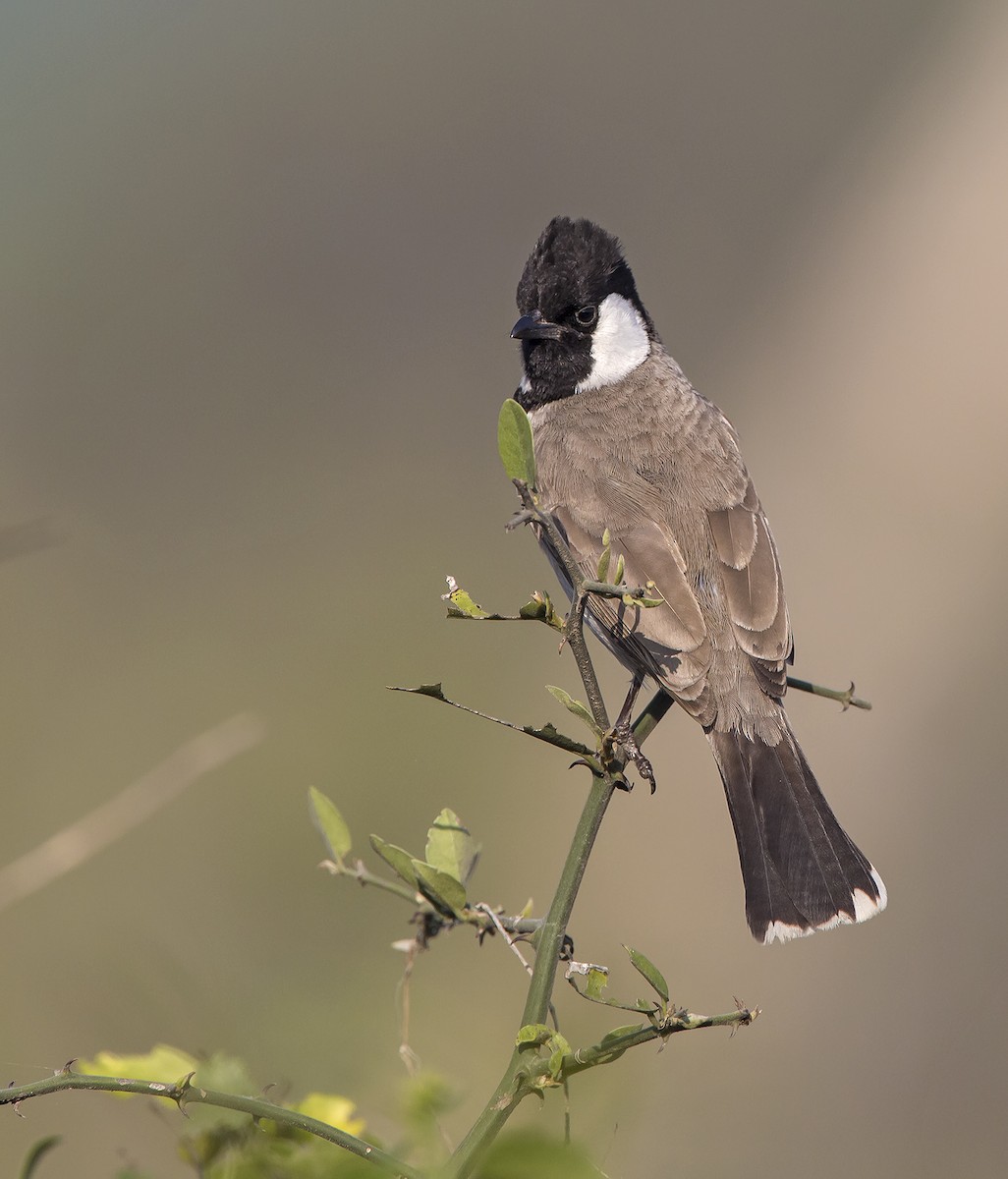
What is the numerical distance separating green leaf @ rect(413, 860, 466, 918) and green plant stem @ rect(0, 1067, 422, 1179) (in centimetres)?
26

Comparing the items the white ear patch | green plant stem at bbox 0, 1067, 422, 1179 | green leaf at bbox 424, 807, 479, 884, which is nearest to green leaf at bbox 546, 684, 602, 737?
green leaf at bbox 424, 807, 479, 884

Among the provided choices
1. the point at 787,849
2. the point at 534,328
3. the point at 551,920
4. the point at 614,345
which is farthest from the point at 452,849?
the point at 614,345

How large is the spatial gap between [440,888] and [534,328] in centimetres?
249

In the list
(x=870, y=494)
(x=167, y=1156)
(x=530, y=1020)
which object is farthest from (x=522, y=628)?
(x=530, y=1020)

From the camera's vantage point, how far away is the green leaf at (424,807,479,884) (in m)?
1.23

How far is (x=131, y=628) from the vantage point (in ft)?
23.3

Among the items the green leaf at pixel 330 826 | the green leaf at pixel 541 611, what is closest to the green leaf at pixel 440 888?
the green leaf at pixel 330 826

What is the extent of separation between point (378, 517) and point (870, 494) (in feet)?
9.85

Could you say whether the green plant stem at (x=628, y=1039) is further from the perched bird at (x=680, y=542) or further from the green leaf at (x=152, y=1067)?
the perched bird at (x=680, y=542)

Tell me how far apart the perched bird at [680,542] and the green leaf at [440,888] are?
0.98 meters

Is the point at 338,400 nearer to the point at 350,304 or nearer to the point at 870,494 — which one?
the point at 350,304

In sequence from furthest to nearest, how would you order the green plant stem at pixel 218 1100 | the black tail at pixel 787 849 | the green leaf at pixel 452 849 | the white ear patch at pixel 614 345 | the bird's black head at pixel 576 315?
the white ear patch at pixel 614 345 < the bird's black head at pixel 576 315 < the black tail at pixel 787 849 < the green leaf at pixel 452 849 < the green plant stem at pixel 218 1100

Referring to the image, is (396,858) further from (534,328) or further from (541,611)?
(534,328)

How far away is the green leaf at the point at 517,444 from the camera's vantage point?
3.61 feet
